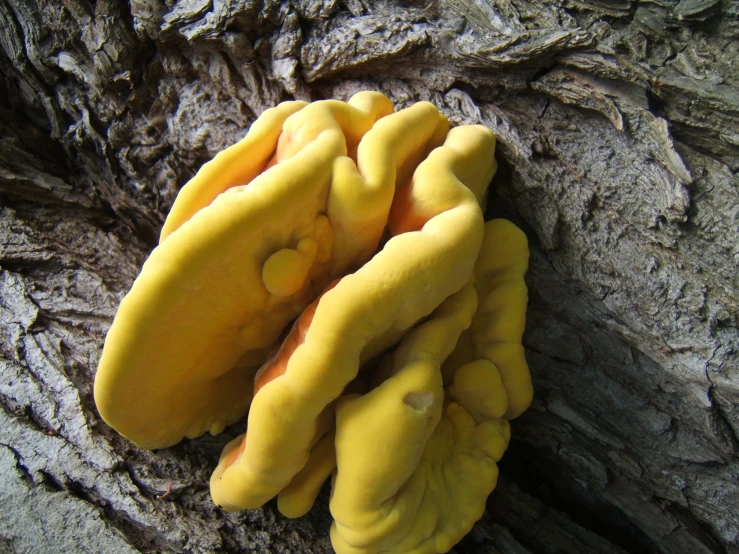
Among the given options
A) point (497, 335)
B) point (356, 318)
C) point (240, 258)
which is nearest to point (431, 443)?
point (497, 335)

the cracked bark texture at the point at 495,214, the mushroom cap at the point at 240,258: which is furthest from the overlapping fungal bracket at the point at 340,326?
the cracked bark texture at the point at 495,214

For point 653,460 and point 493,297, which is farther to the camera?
point 653,460

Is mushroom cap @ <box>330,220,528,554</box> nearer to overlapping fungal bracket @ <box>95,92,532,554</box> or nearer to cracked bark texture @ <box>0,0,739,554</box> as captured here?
overlapping fungal bracket @ <box>95,92,532,554</box>

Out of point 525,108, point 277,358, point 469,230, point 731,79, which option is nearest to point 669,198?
point 731,79

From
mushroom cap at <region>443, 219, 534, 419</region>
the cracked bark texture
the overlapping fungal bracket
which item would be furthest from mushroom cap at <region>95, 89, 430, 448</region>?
mushroom cap at <region>443, 219, 534, 419</region>

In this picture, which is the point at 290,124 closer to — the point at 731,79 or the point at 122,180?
the point at 122,180

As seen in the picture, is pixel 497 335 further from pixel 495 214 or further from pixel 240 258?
pixel 240 258
